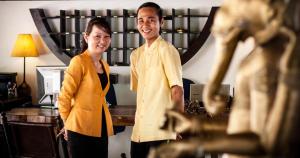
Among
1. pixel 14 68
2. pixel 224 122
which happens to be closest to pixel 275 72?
pixel 224 122

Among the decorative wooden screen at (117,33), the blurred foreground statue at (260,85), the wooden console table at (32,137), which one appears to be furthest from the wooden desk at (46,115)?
the blurred foreground statue at (260,85)

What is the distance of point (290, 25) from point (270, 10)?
4 cm

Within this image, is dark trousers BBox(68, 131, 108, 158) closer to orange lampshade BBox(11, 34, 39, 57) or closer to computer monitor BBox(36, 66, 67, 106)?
computer monitor BBox(36, 66, 67, 106)

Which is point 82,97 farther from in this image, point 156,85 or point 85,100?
point 156,85

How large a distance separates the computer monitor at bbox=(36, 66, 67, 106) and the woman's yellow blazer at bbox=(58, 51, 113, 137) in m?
1.40

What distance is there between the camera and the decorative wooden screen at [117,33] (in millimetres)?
3867

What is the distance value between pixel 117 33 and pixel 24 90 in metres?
1.21

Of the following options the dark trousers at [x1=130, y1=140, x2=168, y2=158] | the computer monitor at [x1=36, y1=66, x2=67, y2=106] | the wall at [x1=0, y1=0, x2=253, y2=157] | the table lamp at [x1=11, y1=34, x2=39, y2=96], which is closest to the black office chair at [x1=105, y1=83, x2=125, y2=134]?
the wall at [x1=0, y1=0, x2=253, y2=157]

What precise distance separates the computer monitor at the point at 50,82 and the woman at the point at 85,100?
1396 mm

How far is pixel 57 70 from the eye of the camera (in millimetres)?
3658

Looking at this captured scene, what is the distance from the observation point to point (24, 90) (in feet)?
13.9

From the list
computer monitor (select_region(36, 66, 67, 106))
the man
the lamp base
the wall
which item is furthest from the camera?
the lamp base

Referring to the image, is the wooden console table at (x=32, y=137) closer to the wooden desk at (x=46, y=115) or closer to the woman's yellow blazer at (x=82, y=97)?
the woman's yellow blazer at (x=82, y=97)

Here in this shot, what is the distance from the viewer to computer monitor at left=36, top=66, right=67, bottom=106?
3.63m
